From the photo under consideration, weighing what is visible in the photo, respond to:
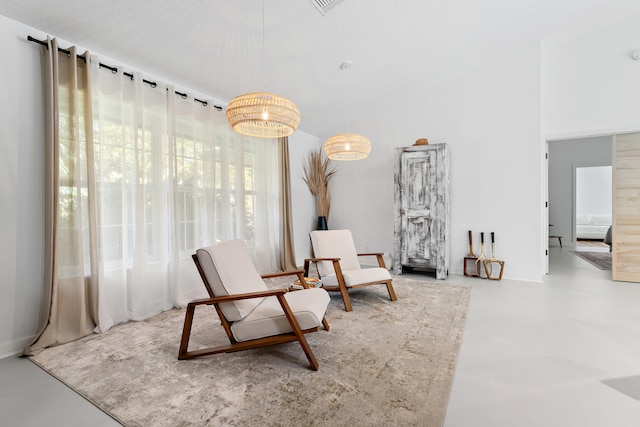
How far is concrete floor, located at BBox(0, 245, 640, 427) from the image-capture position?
5.11ft

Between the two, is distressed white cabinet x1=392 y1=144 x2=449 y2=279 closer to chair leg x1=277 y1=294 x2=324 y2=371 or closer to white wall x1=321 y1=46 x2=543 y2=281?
white wall x1=321 y1=46 x2=543 y2=281

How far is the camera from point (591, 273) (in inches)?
187

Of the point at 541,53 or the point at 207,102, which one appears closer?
the point at 207,102

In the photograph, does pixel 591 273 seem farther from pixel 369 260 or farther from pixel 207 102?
pixel 207 102

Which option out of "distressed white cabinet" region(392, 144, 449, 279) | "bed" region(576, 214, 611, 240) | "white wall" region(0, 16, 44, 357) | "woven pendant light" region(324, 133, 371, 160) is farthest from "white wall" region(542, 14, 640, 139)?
"bed" region(576, 214, 611, 240)

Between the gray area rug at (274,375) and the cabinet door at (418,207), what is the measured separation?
1862 mm

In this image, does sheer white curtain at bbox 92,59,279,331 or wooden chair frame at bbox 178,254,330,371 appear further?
sheer white curtain at bbox 92,59,279,331

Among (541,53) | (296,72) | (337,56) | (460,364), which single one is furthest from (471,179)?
(460,364)

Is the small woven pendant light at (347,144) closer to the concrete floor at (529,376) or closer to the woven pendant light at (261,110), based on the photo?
the woven pendant light at (261,110)

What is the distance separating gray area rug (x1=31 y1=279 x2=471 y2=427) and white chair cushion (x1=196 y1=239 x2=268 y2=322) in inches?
14.7

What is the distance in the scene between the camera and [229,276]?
7.23 ft

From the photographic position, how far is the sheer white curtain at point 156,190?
9.28 feet

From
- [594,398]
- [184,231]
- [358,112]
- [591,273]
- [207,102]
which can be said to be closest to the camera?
[594,398]

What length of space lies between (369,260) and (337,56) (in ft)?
11.7
